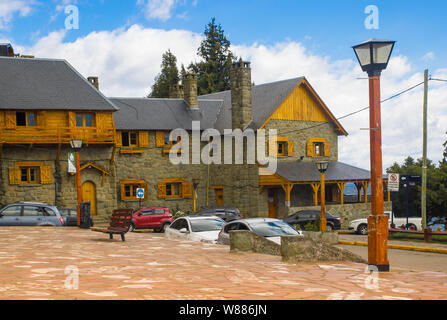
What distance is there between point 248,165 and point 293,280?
3067 cm

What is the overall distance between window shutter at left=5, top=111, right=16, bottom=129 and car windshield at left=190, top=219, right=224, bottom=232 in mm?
20235

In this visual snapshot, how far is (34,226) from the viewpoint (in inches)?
880

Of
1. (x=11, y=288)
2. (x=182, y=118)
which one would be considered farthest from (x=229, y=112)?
(x=11, y=288)

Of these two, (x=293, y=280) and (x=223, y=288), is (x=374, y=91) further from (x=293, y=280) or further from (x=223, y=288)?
(x=223, y=288)

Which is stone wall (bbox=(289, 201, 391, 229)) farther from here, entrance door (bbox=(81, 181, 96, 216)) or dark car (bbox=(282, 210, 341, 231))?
entrance door (bbox=(81, 181, 96, 216))

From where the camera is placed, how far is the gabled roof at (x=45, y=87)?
114ft

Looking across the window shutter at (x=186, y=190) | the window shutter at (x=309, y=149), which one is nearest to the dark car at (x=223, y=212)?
the window shutter at (x=186, y=190)

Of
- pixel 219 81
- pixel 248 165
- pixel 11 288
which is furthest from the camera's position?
pixel 219 81

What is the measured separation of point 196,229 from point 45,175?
20.3m

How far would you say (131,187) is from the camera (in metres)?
40.8

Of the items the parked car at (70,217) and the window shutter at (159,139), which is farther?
the window shutter at (159,139)

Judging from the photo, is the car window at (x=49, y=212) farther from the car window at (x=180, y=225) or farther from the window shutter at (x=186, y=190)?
the window shutter at (x=186, y=190)

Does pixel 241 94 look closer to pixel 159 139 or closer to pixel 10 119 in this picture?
pixel 159 139

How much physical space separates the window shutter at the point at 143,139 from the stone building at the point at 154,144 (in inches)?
3.0
